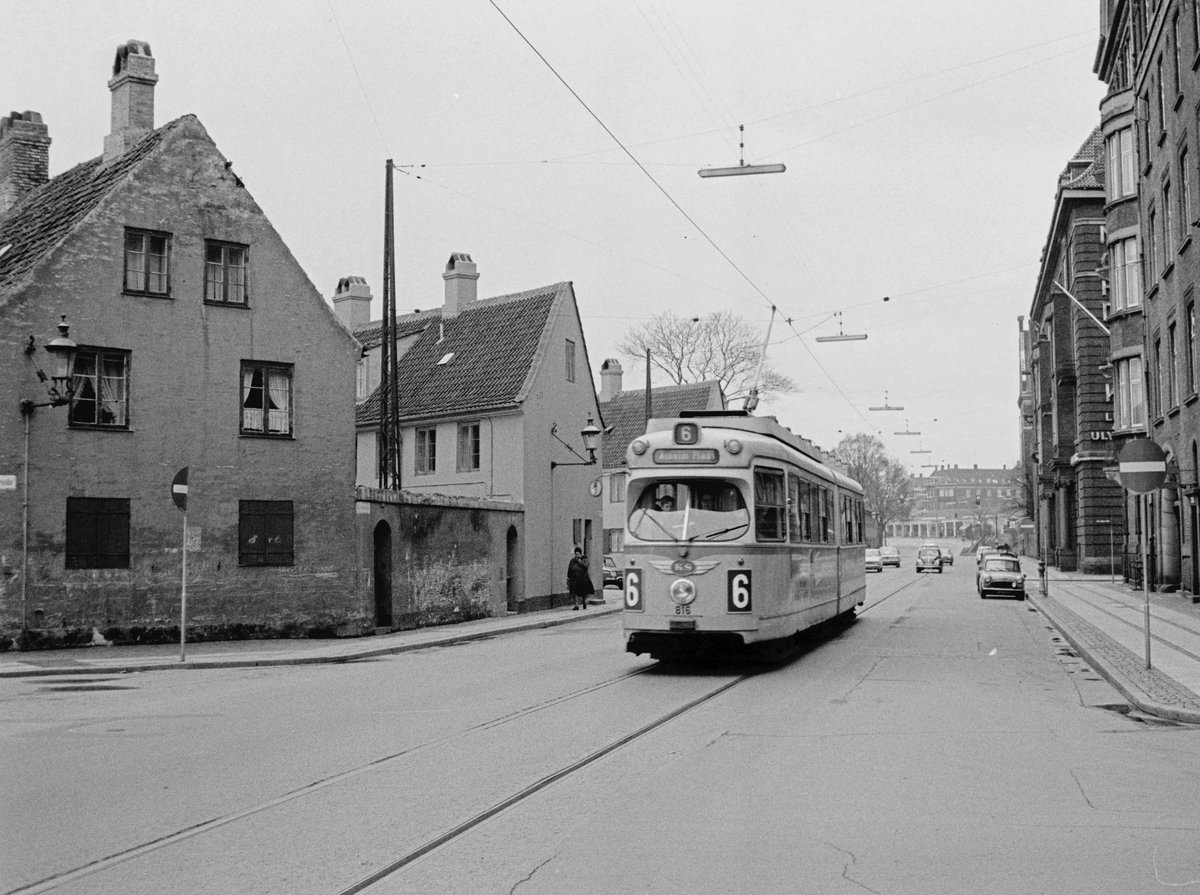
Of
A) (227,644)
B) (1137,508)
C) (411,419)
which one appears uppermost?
(411,419)

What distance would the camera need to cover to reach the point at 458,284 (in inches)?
1686

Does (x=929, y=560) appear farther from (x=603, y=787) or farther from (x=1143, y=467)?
(x=603, y=787)

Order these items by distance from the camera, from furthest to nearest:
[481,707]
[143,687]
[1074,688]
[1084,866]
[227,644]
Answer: [227,644]
[143,687]
[1074,688]
[481,707]
[1084,866]

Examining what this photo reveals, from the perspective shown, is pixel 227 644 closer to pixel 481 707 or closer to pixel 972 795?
pixel 481 707

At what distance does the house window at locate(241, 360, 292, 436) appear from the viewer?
2438 centimetres

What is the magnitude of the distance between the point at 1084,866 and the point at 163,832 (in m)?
5.19

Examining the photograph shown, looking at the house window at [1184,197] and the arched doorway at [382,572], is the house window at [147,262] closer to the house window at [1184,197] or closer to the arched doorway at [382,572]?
the arched doorway at [382,572]

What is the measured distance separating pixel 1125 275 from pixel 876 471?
78.8m

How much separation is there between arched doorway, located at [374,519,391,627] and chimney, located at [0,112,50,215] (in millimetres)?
12384

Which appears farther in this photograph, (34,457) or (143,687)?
(34,457)

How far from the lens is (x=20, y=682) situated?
55.9 ft

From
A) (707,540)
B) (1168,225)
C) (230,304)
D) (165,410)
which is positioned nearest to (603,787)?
(707,540)

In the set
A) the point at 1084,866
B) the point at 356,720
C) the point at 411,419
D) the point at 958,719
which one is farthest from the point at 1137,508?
the point at 1084,866

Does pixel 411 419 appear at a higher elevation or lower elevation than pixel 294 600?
higher
